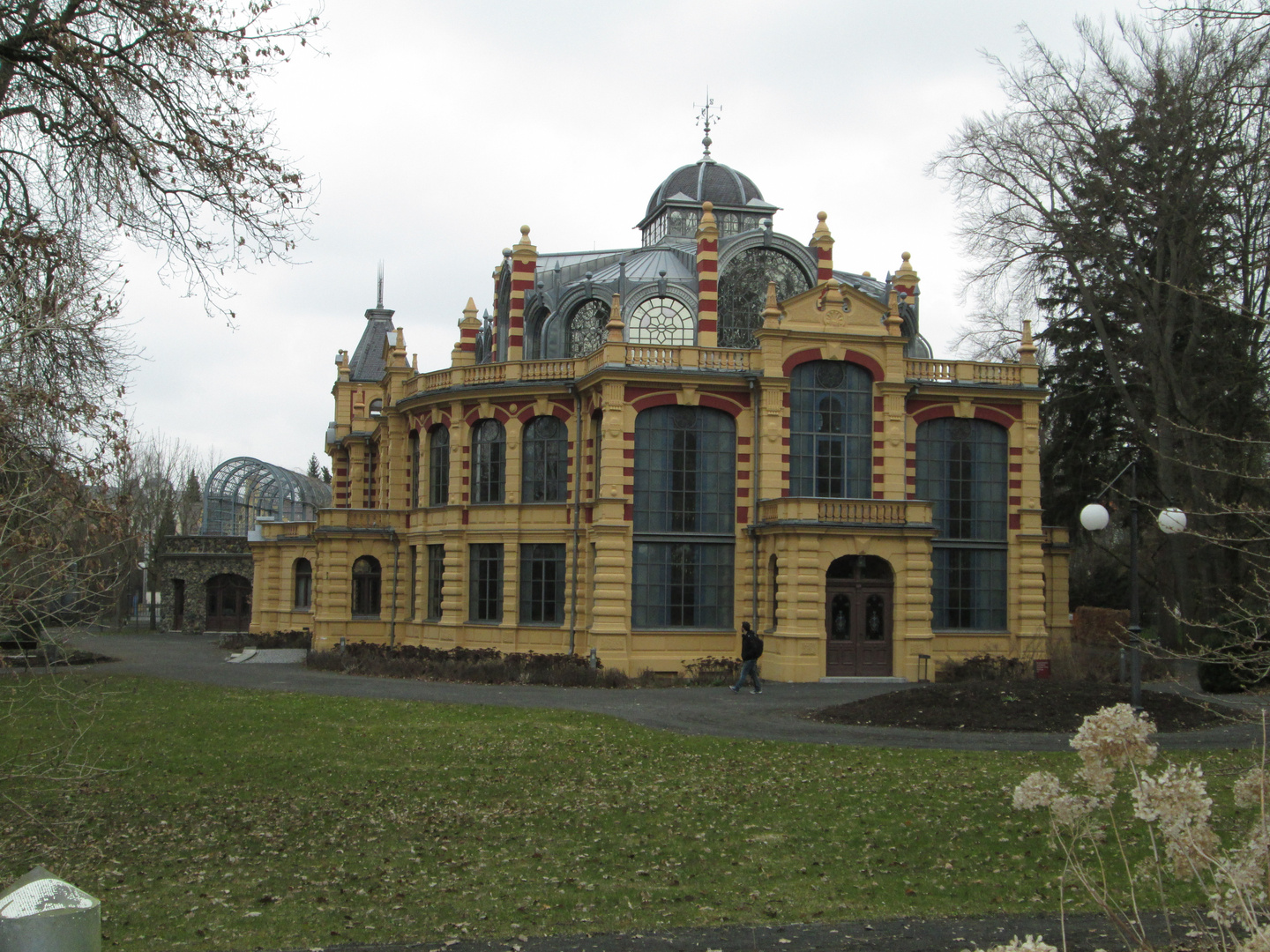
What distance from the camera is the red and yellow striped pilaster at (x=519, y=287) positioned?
3688 centimetres

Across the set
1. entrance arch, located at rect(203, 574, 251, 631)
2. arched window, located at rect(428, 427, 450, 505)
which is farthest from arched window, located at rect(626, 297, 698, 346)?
entrance arch, located at rect(203, 574, 251, 631)

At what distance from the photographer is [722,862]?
1100 centimetres

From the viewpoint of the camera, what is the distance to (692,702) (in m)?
25.5

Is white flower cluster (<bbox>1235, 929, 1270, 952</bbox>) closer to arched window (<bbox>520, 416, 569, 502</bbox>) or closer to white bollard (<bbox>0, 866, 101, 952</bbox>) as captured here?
white bollard (<bbox>0, 866, 101, 952</bbox>)

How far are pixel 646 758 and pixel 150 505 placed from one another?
60.3m

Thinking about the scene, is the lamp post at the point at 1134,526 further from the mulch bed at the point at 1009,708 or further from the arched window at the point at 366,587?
the arched window at the point at 366,587

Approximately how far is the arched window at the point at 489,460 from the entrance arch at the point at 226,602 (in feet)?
99.3

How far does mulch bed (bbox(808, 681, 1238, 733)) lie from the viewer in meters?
19.9

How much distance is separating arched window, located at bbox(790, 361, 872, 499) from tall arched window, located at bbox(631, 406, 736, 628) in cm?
187

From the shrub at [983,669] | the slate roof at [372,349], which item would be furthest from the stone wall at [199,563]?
the shrub at [983,669]

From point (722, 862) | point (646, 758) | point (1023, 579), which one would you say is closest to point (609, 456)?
point (1023, 579)

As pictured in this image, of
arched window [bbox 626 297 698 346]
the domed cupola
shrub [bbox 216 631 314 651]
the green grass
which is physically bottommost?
shrub [bbox 216 631 314 651]

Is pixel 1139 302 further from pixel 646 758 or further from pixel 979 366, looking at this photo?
pixel 646 758

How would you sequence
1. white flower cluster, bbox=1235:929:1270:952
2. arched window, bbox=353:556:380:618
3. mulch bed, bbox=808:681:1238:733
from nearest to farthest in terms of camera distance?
white flower cluster, bbox=1235:929:1270:952, mulch bed, bbox=808:681:1238:733, arched window, bbox=353:556:380:618
